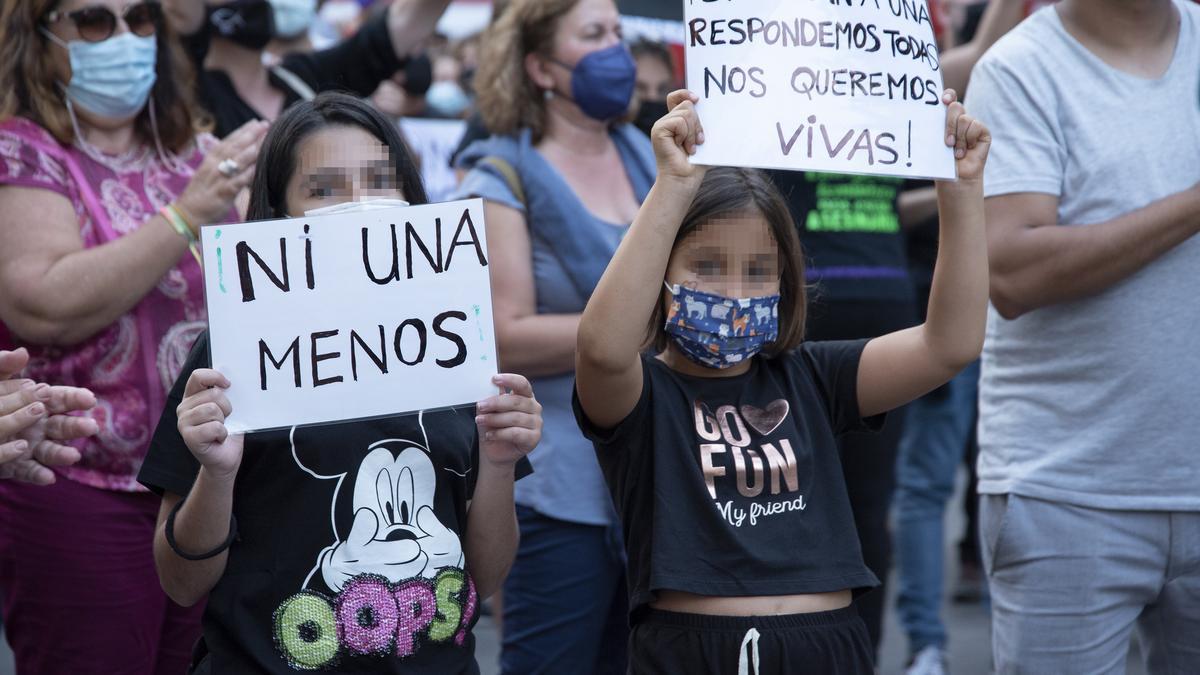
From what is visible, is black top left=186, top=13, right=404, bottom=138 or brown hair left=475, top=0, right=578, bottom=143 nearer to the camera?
brown hair left=475, top=0, right=578, bottom=143

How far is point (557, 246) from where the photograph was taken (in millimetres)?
3492

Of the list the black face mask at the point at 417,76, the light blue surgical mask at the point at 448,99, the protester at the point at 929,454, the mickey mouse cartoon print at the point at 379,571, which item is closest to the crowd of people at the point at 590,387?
the mickey mouse cartoon print at the point at 379,571

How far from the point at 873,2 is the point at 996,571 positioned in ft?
4.21

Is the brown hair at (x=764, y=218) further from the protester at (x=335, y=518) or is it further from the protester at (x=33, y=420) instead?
the protester at (x=33, y=420)

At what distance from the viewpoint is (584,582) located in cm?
330

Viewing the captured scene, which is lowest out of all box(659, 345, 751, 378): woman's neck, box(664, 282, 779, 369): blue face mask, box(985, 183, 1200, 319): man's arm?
box(659, 345, 751, 378): woman's neck

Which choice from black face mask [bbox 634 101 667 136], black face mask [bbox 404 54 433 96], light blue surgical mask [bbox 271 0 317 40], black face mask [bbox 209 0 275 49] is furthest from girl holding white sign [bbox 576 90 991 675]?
black face mask [bbox 404 54 433 96]

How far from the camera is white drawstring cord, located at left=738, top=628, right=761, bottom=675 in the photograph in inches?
94.7

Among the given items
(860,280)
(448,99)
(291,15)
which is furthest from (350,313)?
(448,99)

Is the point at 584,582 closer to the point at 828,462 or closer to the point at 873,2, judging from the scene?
the point at 828,462

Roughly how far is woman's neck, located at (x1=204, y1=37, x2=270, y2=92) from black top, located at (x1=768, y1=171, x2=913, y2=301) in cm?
164

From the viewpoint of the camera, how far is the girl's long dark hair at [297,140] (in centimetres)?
248

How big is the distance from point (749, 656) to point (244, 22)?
108 inches

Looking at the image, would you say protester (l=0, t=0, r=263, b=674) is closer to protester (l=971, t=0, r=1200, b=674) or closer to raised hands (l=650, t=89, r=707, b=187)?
raised hands (l=650, t=89, r=707, b=187)
